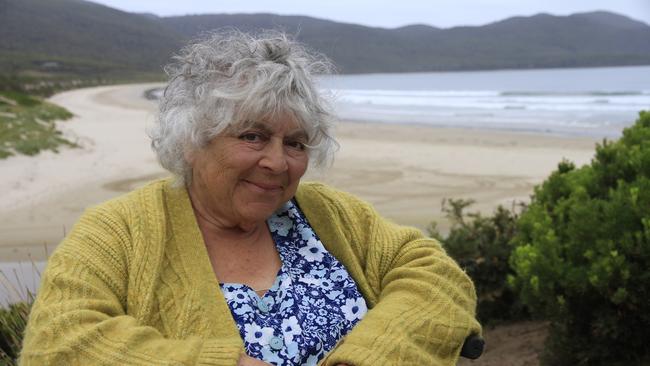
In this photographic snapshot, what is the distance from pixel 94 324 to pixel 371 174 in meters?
11.5

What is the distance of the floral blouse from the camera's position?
228 centimetres

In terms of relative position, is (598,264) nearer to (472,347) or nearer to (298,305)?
(472,347)

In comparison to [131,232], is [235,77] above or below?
above

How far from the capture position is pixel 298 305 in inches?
93.9

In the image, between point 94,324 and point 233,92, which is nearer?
point 94,324

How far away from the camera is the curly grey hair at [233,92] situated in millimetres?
2318

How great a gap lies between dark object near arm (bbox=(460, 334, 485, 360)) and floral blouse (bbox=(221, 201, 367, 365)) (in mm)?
336

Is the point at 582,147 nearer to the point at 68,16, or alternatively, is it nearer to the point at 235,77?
the point at 235,77

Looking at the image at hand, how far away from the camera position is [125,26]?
160875 mm

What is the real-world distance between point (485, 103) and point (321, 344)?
37.4 metres

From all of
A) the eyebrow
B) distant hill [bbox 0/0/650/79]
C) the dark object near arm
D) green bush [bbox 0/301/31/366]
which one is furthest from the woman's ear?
distant hill [bbox 0/0/650/79]

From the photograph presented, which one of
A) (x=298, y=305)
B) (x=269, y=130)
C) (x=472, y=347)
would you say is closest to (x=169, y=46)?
(x=269, y=130)

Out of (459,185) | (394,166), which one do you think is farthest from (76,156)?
(459,185)

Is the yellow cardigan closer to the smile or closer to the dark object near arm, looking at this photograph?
the dark object near arm
